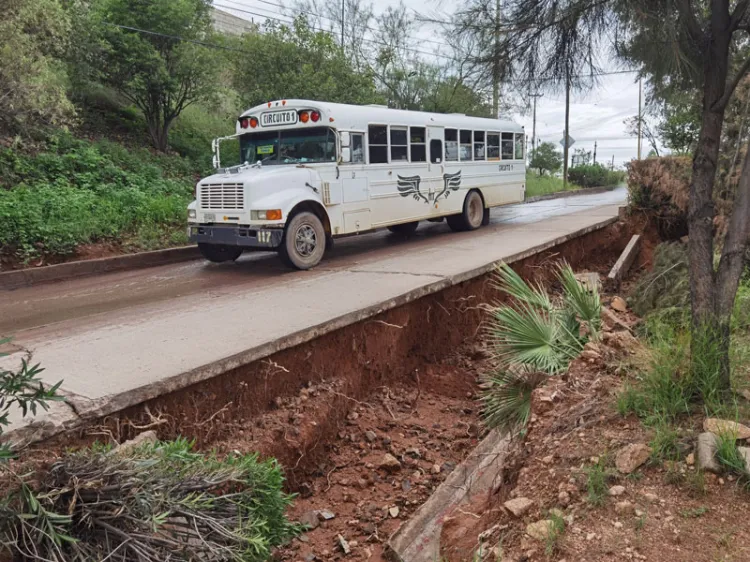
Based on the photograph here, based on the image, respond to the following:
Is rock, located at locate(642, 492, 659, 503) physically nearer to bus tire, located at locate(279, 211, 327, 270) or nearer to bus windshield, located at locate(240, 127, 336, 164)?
bus tire, located at locate(279, 211, 327, 270)

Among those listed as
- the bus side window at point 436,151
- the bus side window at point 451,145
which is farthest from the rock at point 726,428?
the bus side window at point 451,145

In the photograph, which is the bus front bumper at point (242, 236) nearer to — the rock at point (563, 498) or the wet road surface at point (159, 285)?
the wet road surface at point (159, 285)

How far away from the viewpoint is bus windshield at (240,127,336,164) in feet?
32.2

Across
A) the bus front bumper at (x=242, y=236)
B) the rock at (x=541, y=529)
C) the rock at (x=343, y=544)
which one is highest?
the bus front bumper at (x=242, y=236)

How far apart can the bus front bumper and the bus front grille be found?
32 cm

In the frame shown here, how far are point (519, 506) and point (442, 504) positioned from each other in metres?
1.18

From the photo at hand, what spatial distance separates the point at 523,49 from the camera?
166 inches

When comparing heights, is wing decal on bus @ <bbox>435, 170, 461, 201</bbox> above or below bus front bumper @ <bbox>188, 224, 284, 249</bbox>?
above

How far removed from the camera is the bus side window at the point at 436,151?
12.3m

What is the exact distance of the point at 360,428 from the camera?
5598 millimetres

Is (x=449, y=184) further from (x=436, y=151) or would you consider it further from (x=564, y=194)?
(x=564, y=194)

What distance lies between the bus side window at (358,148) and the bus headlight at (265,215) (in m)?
2.10

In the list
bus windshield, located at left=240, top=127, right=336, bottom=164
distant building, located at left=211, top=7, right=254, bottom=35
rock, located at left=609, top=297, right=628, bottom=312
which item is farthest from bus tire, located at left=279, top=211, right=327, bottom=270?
distant building, located at left=211, top=7, right=254, bottom=35

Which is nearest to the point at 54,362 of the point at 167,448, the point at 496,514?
the point at 167,448
